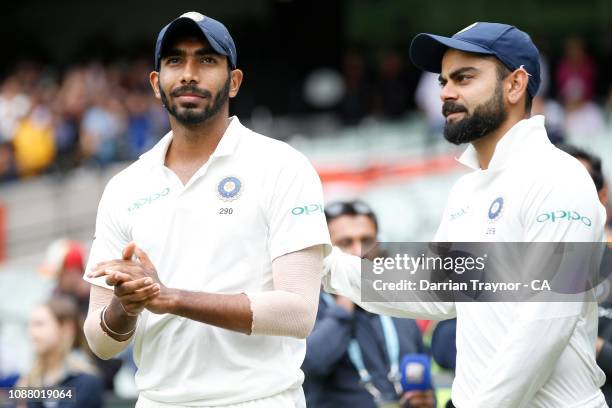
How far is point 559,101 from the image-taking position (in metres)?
16.8


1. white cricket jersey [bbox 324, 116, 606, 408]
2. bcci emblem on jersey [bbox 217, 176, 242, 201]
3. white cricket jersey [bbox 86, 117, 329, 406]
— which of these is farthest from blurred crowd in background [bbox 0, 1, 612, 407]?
bcci emblem on jersey [bbox 217, 176, 242, 201]

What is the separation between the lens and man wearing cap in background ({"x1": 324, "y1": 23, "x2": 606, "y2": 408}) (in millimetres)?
3766

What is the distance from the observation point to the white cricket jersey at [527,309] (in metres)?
3.76

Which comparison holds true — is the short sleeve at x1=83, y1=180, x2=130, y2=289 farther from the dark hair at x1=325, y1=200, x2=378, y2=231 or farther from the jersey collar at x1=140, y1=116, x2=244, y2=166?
the dark hair at x1=325, y1=200, x2=378, y2=231

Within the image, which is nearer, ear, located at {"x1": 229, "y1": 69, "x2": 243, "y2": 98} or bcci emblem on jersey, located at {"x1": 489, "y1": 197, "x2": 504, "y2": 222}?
bcci emblem on jersey, located at {"x1": 489, "y1": 197, "x2": 504, "y2": 222}

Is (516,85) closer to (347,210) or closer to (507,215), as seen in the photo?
(507,215)

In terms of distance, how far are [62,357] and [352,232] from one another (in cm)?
177

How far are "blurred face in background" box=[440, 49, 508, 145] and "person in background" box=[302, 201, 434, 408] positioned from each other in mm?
1257

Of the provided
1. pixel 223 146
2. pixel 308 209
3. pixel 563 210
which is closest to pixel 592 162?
pixel 563 210

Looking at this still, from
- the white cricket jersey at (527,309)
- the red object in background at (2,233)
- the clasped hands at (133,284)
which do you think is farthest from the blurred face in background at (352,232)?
the red object in background at (2,233)

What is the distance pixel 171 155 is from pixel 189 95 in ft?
0.91

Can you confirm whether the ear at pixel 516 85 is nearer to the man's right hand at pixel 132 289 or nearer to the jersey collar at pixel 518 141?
the jersey collar at pixel 518 141

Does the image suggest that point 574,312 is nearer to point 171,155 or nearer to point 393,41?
point 171,155

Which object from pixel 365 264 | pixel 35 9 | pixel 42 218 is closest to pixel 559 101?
pixel 42 218
